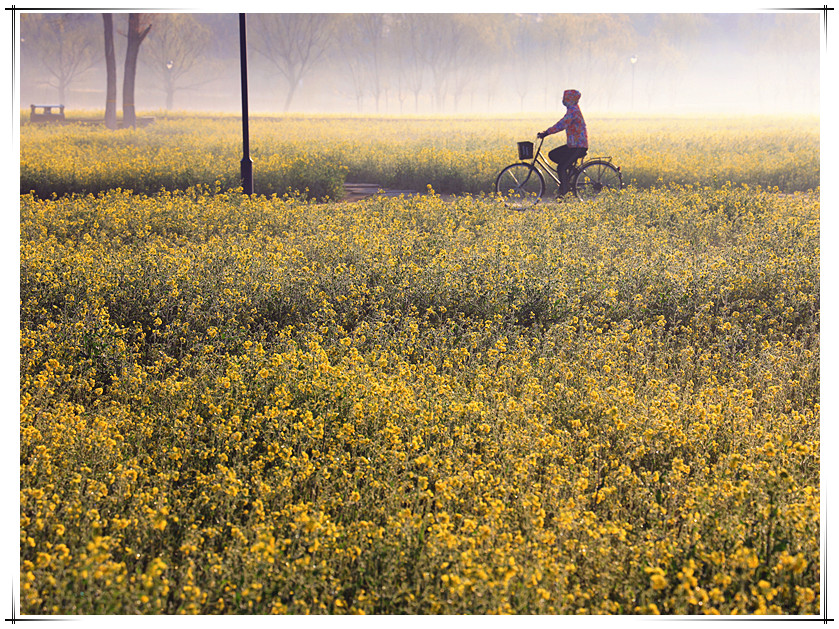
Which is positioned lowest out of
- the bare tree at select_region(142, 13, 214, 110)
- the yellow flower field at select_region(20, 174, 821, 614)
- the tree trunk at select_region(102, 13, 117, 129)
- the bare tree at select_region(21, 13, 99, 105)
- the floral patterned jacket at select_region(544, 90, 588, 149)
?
the yellow flower field at select_region(20, 174, 821, 614)

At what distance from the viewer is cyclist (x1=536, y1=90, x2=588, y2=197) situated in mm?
10891

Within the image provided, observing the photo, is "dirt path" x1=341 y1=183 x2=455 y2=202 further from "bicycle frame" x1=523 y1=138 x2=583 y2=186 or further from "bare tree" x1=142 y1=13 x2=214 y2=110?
"bare tree" x1=142 y1=13 x2=214 y2=110

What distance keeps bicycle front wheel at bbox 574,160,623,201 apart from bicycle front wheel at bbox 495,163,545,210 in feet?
2.24

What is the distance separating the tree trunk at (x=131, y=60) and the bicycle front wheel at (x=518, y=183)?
2708 centimetres

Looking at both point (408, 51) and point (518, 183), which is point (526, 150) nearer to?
point (518, 183)

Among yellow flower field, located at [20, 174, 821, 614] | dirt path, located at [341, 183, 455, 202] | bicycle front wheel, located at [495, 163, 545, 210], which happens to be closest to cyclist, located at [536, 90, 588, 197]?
bicycle front wheel, located at [495, 163, 545, 210]

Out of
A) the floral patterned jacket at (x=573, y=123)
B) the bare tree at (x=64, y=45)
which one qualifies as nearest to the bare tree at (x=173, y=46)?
the bare tree at (x=64, y=45)

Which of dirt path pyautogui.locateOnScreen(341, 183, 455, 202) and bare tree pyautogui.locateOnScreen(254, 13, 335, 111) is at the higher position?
bare tree pyautogui.locateOnScreen(254, 13, 335, 111)

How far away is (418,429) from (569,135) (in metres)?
8.78

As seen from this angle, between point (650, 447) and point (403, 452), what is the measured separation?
1352mm

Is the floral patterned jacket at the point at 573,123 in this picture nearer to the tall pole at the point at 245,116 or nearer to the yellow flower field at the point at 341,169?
the yellow flower field at the point at 341,169

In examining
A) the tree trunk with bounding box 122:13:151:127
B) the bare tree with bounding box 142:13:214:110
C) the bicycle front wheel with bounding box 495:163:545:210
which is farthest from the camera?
the bare tree with bounding box 142:13:214:110

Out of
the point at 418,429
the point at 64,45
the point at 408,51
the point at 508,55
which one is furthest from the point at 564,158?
the point at 408,51
